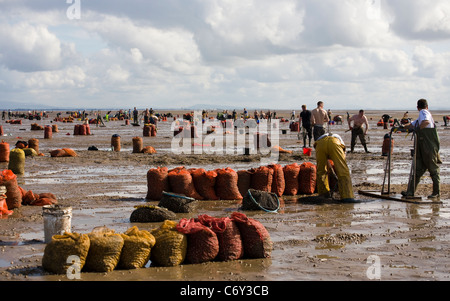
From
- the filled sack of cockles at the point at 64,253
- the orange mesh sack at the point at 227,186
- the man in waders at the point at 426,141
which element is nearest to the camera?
the filled sack of cockles at the point at 64,253

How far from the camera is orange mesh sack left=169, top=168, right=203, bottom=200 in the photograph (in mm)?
12219

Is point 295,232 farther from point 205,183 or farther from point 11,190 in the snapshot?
point 11,190

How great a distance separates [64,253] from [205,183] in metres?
5.87

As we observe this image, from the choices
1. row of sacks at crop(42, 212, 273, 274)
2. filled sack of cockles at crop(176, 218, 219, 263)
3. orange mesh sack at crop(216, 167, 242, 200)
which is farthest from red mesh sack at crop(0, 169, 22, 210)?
filled sack of cockles at crop(176, 218, 219, 263)

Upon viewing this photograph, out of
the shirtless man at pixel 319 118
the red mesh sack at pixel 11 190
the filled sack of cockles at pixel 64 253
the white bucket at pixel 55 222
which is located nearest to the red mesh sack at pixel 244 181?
the red mesh sack at pixel 11 190

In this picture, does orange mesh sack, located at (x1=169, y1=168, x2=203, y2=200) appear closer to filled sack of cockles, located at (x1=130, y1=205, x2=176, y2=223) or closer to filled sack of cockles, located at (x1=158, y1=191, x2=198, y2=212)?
filled sack of cockles, located at (x1=158, y1=191, x2=198, y2=212)

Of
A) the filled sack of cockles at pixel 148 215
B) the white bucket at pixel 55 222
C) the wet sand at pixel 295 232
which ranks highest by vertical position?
the white bucket at pixel 55 222

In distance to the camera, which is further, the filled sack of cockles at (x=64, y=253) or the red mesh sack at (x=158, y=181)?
the red mesh sack at (x=158, y=181)

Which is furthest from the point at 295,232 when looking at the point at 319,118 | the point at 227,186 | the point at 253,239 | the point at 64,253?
the point at 319,118

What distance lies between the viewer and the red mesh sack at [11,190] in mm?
11062

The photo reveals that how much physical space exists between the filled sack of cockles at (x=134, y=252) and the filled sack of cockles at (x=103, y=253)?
2.8 inches

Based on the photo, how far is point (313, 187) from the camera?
13586mm

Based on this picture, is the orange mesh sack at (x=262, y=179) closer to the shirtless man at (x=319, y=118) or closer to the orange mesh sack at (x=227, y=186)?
the orange mesh sack at (x=227, y=186)
